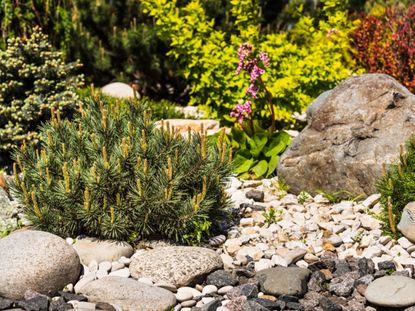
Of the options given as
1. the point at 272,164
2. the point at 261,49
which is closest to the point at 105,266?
the point at 272,164

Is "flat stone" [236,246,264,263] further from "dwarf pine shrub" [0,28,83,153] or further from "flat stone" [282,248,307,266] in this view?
"dwarf pine shrub" [0,28,83,153]

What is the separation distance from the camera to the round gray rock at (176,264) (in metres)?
4.88

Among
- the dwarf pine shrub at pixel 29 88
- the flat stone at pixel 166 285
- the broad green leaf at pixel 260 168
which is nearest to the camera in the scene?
the flat stone at pixel 166 285

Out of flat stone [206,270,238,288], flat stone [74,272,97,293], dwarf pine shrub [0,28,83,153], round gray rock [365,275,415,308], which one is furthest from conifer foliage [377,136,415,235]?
dwarf pine shrub [0,28,83,153]

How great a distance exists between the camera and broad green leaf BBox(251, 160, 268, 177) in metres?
7.08

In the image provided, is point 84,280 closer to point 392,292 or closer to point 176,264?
point 176,264

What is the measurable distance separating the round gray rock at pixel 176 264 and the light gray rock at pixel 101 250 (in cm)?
21

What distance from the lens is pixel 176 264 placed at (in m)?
4.93

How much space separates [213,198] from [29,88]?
3.35 metres

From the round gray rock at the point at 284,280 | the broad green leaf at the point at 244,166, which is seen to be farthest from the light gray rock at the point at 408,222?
the broad green leaf at the point at 244,166

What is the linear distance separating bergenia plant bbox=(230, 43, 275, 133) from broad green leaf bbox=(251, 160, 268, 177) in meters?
0.60

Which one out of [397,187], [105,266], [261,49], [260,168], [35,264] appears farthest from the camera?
[261,49]

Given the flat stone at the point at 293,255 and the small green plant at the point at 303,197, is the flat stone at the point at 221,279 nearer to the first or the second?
the flat stone at the point at 293,255

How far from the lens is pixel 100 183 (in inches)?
208
